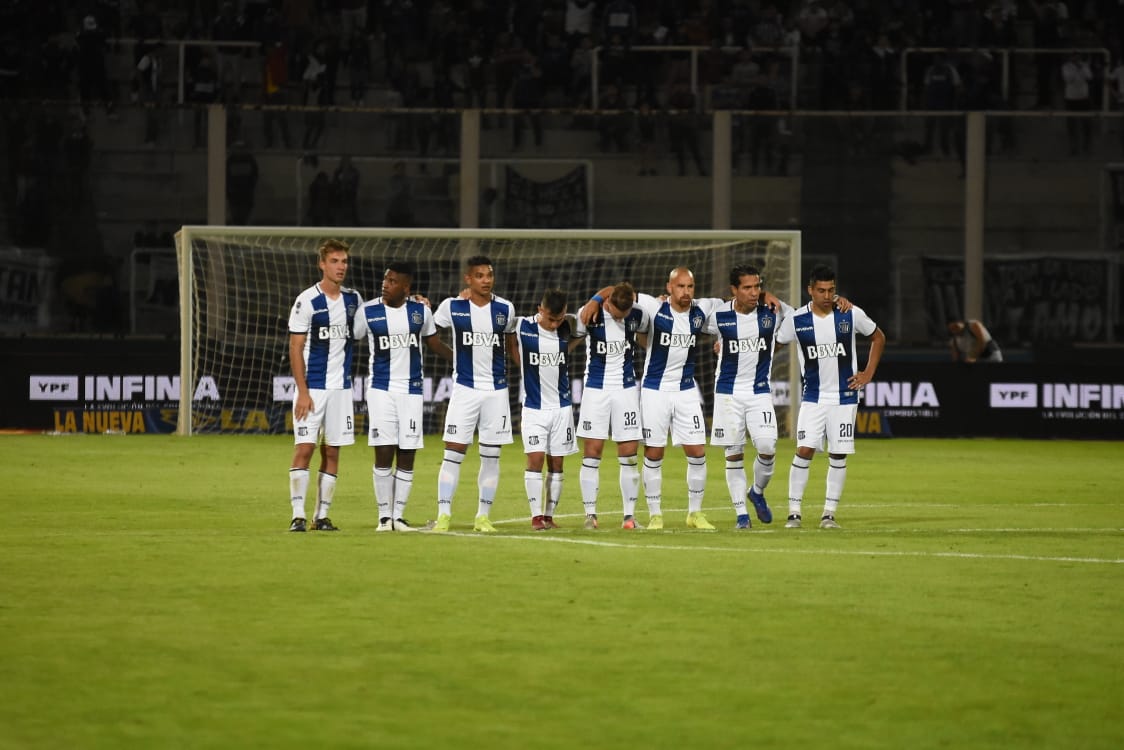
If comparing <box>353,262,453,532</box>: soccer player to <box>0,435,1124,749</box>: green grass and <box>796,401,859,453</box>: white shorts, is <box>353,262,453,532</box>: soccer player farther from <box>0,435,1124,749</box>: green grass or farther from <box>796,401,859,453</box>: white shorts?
<box>796,401,859,453</box>: white shorts

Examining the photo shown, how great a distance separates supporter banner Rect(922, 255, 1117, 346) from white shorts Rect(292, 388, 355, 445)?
16630 millimetres

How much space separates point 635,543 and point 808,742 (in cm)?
551

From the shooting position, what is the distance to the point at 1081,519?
1355cm

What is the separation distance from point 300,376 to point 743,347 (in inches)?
142

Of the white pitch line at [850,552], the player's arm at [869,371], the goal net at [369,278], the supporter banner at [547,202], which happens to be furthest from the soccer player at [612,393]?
the supporter banner at [547,202]

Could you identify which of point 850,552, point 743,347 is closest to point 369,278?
point 743,347

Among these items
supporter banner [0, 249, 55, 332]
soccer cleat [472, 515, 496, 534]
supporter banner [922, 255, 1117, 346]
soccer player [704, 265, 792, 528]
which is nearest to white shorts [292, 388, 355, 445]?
soccer cleat [472, 515, 496, 534]

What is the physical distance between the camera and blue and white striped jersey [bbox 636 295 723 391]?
12.7 m

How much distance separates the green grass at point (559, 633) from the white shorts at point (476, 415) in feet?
2.89

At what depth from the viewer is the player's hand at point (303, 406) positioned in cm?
1170

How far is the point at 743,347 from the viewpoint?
13102mm

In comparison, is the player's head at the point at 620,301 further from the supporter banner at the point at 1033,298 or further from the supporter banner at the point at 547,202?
the supporter banner at the point at 1033,298

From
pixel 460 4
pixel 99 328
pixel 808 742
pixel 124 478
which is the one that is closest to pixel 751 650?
pixel 808 742

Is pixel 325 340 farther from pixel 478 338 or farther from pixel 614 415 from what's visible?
pixel 614 415
